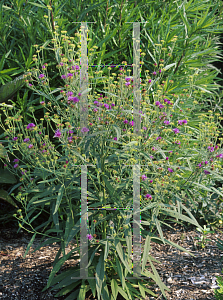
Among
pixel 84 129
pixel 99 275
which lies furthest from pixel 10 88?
pixel 99 275

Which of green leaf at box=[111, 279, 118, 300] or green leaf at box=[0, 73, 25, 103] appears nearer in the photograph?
green leaf at box=[111, 279, 118, 300]

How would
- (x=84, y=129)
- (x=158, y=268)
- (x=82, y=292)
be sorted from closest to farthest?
1. (x=84, y=129)
2. (x=82, y=292)
3. (x=158, y=268)

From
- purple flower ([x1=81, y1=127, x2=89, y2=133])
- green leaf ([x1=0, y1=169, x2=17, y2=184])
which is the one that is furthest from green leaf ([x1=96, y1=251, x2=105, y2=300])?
green leaf ([x1=0, y1=169, x2=17, y2=184])

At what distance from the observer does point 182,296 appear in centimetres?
227

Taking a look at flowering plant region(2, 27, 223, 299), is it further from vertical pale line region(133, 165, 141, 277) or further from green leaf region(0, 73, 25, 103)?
green leaf region(0, 73, 25, 103)

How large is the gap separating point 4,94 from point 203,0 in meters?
2.10

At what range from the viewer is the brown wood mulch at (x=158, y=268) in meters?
2.27

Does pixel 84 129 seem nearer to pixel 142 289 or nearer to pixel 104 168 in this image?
pixel 104 168

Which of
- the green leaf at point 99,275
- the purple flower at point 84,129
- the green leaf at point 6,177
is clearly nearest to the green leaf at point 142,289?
the green leaf at point 99,275

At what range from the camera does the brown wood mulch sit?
2268 millimetres

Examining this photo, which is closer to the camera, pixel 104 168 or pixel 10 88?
pixel 104 168

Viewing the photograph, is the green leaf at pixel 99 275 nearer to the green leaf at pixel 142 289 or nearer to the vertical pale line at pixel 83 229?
the vertical pale line at pixel 83 229

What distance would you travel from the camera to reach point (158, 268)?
257 centimetres

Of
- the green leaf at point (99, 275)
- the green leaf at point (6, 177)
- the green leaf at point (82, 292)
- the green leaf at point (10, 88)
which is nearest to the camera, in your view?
the green leaf at point (99, 275)
